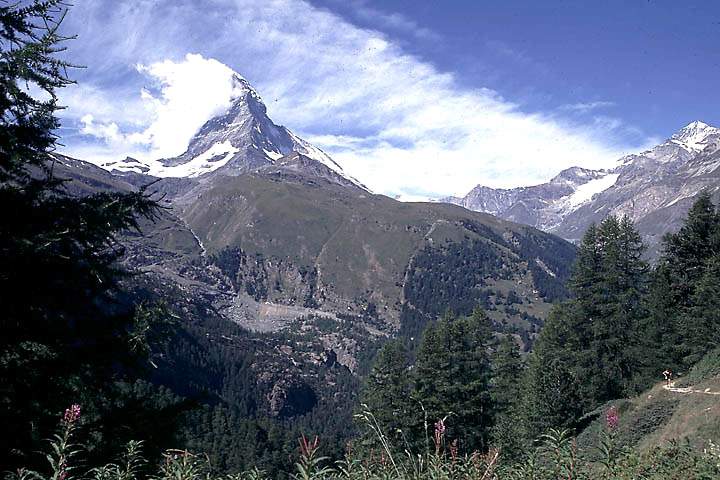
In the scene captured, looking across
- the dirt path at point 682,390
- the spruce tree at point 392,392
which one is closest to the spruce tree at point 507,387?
the spruce tree at point 392,392

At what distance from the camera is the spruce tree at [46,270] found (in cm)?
825

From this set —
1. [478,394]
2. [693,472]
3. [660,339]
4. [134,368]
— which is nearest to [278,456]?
[478,394]

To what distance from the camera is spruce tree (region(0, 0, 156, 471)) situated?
8250 mm

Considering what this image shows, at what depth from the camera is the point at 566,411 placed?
3553cm

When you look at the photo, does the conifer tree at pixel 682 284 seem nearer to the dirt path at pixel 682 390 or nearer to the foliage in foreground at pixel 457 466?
the dirt path at pixel 682 390

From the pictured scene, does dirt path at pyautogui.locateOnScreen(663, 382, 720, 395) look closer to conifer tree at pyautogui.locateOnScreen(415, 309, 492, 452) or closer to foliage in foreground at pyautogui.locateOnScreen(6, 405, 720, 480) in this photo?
conifer tree at pyautogui.locateOnScreen(415, 309, 492, 452)

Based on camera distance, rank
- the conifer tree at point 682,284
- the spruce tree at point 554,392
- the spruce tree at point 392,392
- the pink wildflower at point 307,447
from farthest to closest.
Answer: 1. the conifer tree at point 682,284
2. the spruce tree at point 554,392
3. the spruce tree at point 392,392
4. the pink wildflower at point 307,447

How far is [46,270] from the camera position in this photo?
9.06 m

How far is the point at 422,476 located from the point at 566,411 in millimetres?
35395

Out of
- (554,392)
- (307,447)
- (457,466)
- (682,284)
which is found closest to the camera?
(307,447)

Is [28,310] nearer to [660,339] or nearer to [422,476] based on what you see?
[422,476]

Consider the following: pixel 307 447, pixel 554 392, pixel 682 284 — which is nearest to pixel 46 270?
pixel 307 447

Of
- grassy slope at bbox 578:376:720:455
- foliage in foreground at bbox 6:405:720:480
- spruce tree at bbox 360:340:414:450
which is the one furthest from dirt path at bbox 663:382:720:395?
foliage in foreground at bbox 6:405:720:480

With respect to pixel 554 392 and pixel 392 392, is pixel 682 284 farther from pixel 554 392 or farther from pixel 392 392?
pixel 392 392
